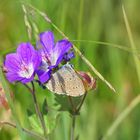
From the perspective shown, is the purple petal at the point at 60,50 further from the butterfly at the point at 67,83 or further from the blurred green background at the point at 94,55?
the blurred green background at the point at 94,55

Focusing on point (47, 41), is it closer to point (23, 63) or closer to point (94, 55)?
point (23, 63)

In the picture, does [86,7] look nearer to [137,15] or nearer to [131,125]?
[137,15]

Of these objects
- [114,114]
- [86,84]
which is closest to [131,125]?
[114,114]

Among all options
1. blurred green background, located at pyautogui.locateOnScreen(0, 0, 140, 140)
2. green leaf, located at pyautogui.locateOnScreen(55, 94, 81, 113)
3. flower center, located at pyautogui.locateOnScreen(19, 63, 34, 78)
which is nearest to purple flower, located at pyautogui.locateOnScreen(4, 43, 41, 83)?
flower center, located at pyautogui.locateOnScreen(19, 63, 34, 78)

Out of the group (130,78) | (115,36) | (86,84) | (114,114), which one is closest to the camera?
(86,84)

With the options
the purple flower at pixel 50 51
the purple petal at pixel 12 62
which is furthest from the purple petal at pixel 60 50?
the purple petal at pixel 12 62
